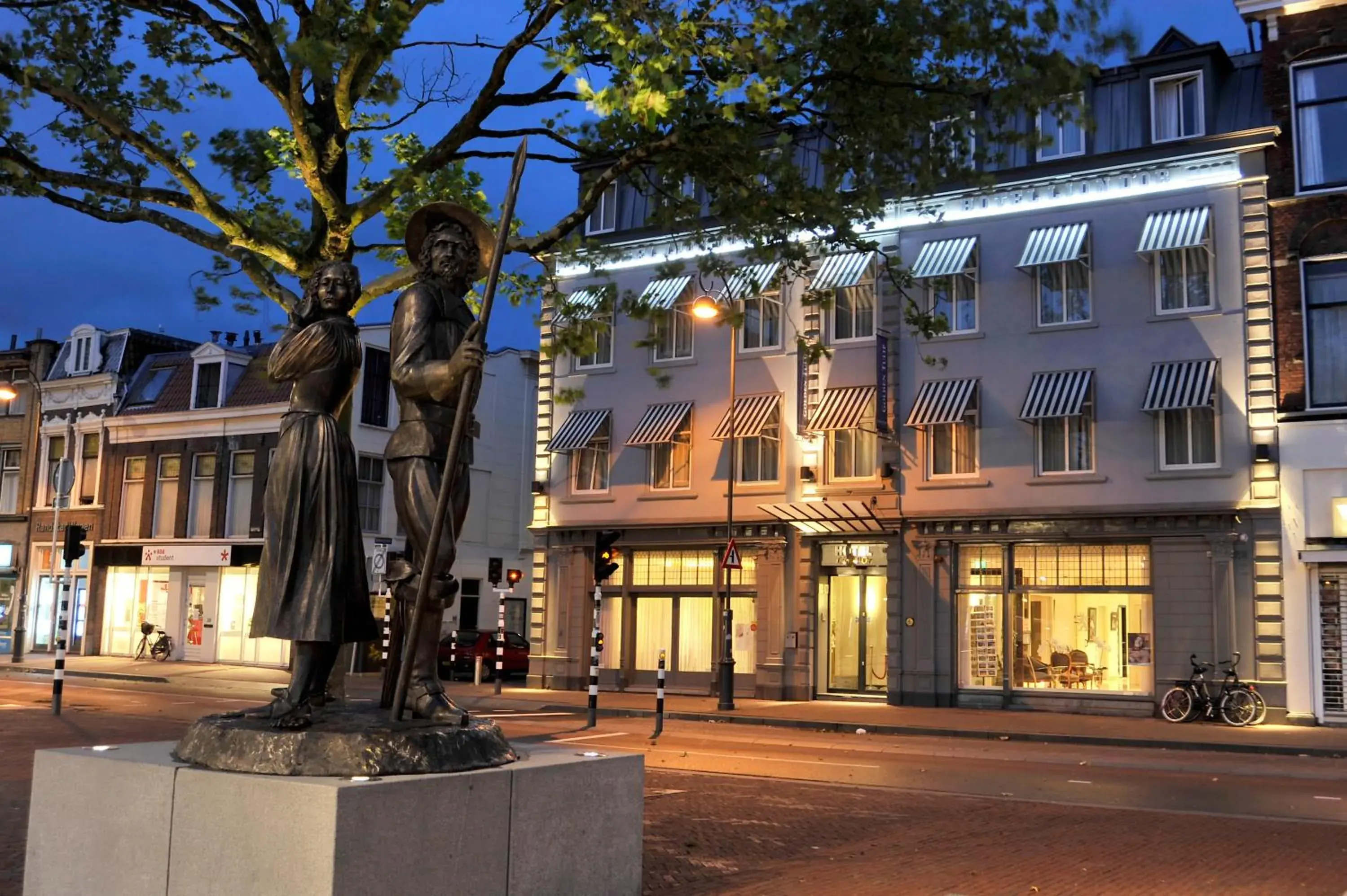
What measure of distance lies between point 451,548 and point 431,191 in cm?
799

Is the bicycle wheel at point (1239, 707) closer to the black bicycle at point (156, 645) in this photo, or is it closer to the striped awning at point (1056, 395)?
the striped awning at point (1056, 395)

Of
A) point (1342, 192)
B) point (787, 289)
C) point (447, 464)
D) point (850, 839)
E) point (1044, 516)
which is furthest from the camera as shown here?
point (787, 289)

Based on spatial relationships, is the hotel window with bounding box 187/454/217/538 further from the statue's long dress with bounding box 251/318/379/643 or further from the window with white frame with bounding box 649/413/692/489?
the statue's long dress with bounding box 251/318/379/643

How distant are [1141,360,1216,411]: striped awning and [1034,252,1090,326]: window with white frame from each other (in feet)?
6.73

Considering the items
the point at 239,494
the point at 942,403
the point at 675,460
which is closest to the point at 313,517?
the point at 942,403

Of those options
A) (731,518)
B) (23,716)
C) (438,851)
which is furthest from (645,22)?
(731,518)

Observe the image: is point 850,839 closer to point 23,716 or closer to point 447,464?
point 447,464

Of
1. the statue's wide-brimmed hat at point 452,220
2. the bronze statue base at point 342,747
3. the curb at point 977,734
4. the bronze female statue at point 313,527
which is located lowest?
the curb at point 977,734

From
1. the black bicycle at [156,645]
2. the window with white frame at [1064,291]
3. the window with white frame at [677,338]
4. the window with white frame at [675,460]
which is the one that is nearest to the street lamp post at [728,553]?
the window with white frame at [675,460]

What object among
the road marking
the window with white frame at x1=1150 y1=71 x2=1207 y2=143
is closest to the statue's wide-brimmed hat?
the road marking

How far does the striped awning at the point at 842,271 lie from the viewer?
27391mm

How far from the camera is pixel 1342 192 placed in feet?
77.6

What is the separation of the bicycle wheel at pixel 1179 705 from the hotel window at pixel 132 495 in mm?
30670

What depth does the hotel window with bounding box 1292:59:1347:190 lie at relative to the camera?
24.1 m
